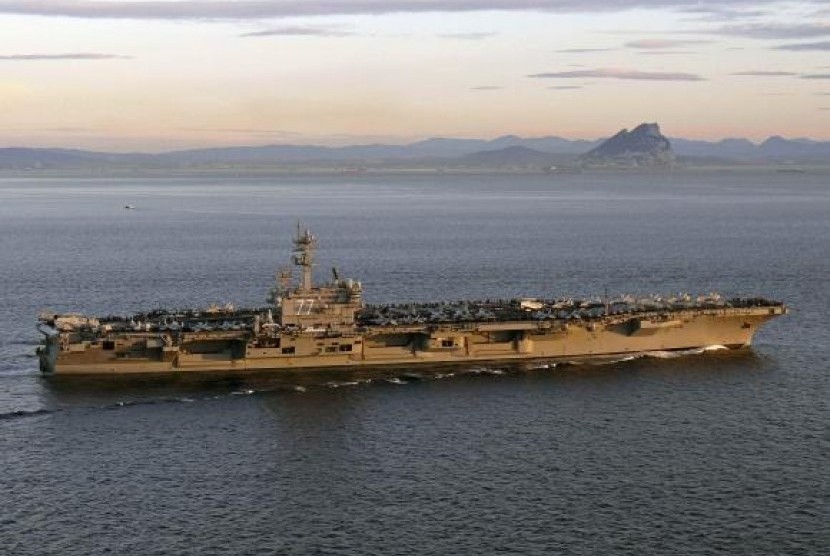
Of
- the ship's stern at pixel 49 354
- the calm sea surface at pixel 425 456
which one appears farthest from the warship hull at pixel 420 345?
the calm sea surface at pixel 425 456

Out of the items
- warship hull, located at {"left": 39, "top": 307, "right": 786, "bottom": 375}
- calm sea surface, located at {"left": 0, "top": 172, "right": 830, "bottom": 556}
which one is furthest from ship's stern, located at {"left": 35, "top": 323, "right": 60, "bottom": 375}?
calm sea surface, located at {"left": 0, "top": 172, "right": 830, "bottom": 556}

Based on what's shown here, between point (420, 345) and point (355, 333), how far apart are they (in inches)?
122

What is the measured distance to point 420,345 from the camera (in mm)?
54875

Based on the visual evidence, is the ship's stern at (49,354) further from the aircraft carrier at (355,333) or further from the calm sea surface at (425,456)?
the calm sea surface at (425,456)

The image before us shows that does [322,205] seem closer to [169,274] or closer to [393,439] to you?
[169,274]

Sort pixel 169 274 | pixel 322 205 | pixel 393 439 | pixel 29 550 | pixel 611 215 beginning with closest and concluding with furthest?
pixel 29 550, pixel 393 439, pixel 169 274, pixel 611 215, pixel 322 205

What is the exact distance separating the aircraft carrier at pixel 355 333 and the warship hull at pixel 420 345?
0.04m

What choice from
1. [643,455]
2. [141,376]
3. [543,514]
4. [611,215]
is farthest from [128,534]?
[611,215]

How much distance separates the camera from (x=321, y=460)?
40156 mm

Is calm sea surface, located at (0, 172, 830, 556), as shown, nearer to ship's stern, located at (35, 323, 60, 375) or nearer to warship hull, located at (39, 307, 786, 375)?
ship's stern, located at (35, 323, 60, 375)

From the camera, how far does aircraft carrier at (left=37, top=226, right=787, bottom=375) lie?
52.2 metres

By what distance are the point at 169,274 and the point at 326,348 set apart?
37.7 meters

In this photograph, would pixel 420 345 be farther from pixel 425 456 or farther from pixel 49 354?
pixel 49 354

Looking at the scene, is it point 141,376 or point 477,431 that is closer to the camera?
point 477,431
